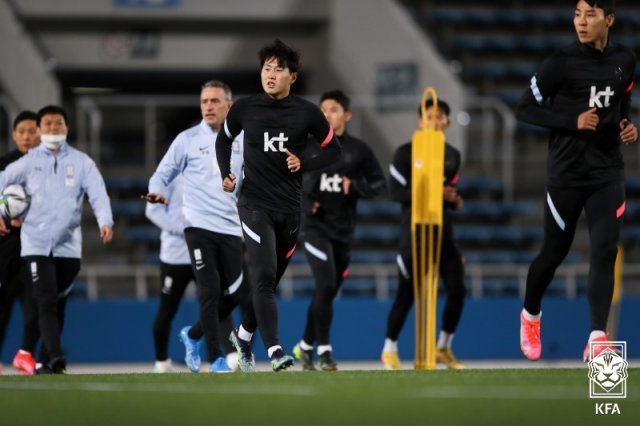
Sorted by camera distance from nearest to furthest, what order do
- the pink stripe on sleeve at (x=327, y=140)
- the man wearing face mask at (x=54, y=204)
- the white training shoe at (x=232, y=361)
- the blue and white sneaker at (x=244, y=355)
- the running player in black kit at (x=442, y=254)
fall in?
the pink stripe on sleeve at (x=327, y=140) → the blue and white sneaker at (x=244, y=355) → the man wearing face mask at (x=54, y=204) → the white training shoe at (x=232, y=361) → the running player in black kit at (x=442, y=254)

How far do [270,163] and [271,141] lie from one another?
147mm

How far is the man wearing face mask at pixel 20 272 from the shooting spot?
1138cm

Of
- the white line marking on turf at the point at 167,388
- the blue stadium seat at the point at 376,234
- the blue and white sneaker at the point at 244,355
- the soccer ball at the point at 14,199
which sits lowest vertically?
the blue and white sneaker at the point at 244,355

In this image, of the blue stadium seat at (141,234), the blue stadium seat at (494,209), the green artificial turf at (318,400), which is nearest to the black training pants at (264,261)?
the green artificial turf at (318,400)

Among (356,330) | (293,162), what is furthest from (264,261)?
(356,330)

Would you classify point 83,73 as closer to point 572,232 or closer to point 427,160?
point 427,160

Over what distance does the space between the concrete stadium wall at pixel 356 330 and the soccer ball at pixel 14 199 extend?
5112 millimetres

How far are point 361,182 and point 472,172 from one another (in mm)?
8315

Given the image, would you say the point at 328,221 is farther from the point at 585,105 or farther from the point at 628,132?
the point at 628,132

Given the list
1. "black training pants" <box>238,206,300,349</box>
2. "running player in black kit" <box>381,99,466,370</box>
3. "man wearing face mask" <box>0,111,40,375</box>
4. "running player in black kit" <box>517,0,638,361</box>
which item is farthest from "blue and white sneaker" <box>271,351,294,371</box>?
"man wearing face mask" <box>0,111,40,375</box>

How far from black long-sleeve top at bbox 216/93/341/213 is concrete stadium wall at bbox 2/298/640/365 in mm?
6896

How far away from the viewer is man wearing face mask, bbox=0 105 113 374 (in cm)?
1038

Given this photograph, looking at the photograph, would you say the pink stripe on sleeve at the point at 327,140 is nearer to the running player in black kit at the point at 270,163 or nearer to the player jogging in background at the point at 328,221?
the running player in black kit at the point at 270,163

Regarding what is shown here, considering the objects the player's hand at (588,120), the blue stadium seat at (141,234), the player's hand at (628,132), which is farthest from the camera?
the blue stadium seat at (141,234)
